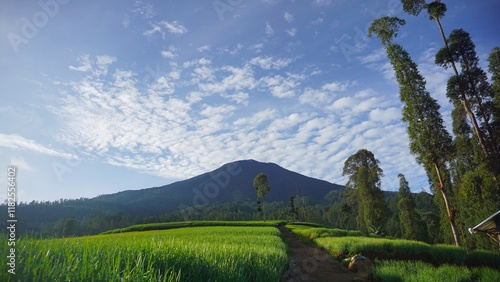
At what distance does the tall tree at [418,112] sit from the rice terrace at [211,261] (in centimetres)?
757

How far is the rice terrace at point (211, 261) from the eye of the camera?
267 cm

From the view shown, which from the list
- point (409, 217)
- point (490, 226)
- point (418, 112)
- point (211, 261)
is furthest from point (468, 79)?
point (409, 217)

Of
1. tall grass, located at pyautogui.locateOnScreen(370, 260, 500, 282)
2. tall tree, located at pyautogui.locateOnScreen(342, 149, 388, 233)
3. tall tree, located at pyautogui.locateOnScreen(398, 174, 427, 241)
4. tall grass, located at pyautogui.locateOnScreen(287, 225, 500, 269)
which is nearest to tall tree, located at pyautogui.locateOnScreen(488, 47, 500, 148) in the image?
tall grass, located at pyautogui.locateOnScreen(287, 225, 500, 269)

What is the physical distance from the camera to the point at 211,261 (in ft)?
17.3

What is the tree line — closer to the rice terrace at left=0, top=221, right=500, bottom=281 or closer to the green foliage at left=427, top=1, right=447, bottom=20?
the green foliage at left=427, top=1, right=447, bottom=20

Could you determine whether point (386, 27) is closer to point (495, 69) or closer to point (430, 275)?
point (495, 69)

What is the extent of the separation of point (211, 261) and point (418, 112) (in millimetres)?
23527

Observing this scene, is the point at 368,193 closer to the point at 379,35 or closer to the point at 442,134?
the point at 442,134

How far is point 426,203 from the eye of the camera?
423 ft

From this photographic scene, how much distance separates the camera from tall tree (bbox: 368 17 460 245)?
21719 mm

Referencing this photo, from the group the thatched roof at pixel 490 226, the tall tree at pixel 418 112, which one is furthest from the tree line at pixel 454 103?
the thatched roof at pixel 490 226

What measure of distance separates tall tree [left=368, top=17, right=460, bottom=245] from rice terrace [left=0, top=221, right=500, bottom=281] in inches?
298

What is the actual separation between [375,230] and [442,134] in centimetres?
2748

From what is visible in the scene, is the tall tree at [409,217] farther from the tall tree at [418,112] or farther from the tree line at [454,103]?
the tall tree at [418,112]
